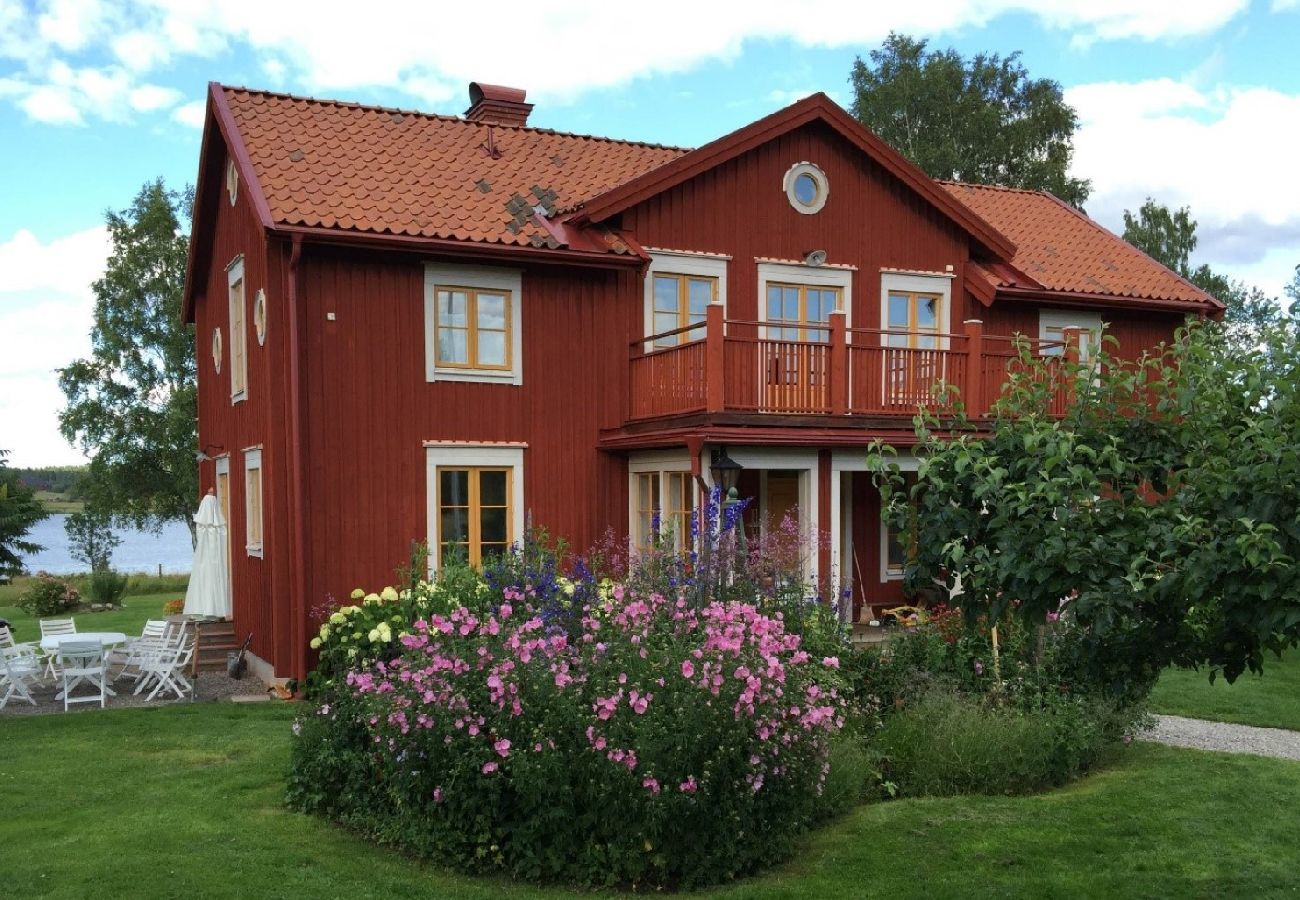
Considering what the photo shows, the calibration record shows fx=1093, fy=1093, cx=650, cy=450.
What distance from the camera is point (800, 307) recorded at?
50.6 ft

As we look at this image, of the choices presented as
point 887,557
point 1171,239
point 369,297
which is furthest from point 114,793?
point 1171,239

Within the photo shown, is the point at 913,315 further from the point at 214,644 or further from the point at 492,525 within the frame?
the point at 214,644

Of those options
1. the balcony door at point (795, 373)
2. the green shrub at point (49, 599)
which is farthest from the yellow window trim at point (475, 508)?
the green shrub at point (49, 599)

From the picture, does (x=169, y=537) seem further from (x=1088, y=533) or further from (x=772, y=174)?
(x=1088, y=533)

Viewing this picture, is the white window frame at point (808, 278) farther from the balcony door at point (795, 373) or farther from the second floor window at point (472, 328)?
the second floor window at point (472, 328)

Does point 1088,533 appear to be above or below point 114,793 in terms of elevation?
above

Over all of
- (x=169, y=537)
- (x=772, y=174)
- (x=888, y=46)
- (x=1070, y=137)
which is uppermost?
(x=888, y=46)

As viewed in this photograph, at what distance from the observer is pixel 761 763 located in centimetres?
679

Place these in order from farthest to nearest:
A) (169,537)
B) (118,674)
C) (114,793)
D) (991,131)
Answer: (169,537), (991,131), (118,674), (114,793)

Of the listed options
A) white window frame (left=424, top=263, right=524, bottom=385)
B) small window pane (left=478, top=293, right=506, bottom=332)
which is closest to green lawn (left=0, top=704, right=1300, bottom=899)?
white window frame (left=424, top=263, right=524, bottom=385)

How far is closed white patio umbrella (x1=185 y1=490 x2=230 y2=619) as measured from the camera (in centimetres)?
1372

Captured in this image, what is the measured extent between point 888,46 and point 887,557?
22.4 meters

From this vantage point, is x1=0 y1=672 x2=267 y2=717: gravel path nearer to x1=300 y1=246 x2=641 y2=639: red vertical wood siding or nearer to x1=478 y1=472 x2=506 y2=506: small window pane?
x1=300 y1=246 x2=641 y2=639: red vertical wood siding

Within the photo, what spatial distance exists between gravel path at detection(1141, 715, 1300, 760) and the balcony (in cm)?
413
